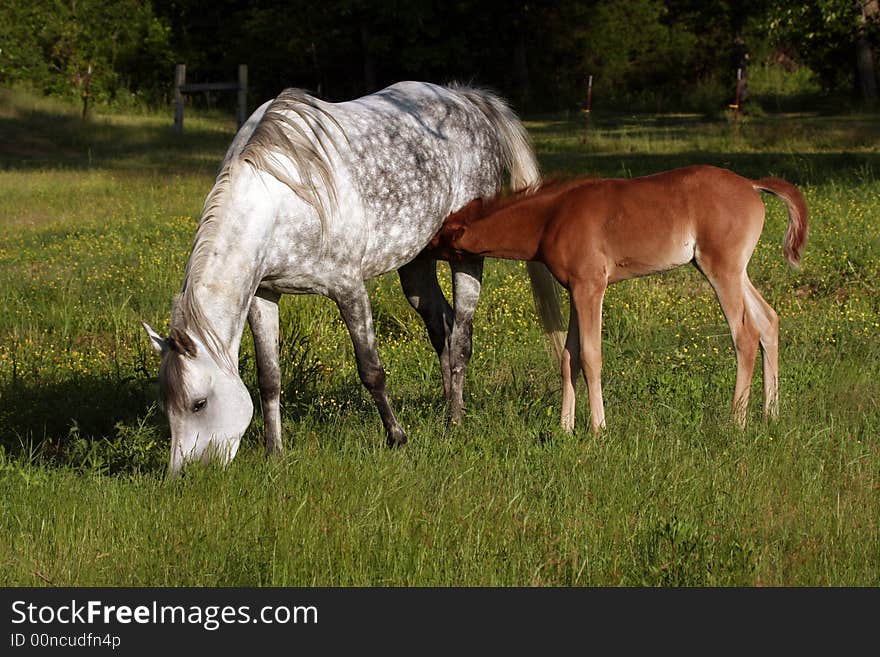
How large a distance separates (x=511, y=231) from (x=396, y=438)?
128 cm

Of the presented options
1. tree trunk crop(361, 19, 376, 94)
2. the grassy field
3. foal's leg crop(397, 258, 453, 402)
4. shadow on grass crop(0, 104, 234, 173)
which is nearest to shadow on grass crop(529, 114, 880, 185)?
the grassy field

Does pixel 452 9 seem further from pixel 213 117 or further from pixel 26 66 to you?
pixel 26 66

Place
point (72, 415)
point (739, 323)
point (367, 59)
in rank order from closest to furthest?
point (739, 323) → point (72, 415) → point (367, 59)

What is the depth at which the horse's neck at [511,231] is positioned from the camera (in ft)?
19.4

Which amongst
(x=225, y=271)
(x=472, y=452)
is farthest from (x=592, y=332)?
(x=225, y=271)

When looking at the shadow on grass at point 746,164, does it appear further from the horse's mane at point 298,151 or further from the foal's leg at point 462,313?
the horse's mane at point 298,151

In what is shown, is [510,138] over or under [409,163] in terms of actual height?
over

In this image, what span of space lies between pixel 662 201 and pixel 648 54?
34139 millimetres

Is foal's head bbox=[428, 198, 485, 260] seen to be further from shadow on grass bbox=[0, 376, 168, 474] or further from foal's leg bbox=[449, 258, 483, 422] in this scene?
shadow on grass bbox=[0, 376, 168, 474]

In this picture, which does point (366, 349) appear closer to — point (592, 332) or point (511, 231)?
point (511, 231)

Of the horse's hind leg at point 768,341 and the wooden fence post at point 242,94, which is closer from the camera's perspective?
the horse's hind leg at point 768,341

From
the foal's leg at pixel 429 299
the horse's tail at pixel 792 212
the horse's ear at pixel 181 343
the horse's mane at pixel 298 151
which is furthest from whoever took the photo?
the foal's leg at pixel 429 299

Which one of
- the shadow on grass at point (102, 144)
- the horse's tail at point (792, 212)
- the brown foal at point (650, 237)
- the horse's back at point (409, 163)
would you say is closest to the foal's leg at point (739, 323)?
the brown foal at point (650, 237)

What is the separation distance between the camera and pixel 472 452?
5.35 meters
